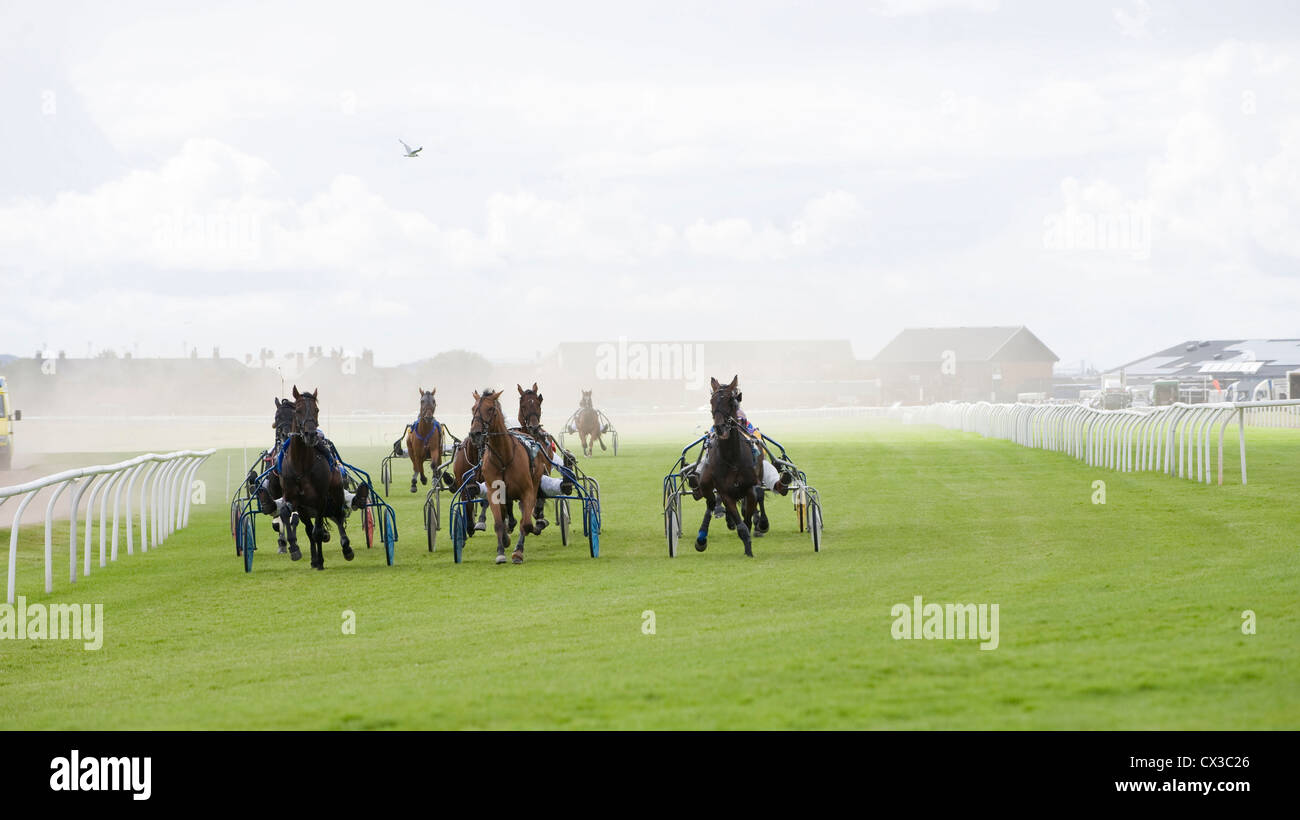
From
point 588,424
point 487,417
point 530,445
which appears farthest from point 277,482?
point 588,424

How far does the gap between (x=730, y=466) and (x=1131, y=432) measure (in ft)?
54.9

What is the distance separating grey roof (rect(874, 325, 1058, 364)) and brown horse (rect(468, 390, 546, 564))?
95.0m

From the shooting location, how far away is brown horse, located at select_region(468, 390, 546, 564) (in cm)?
1330

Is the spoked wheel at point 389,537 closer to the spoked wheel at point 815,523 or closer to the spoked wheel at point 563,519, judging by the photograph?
the spoked wheel at point 563,519

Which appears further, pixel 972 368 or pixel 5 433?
pixel 972 368

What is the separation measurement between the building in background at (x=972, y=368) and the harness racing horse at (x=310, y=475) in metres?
90.0

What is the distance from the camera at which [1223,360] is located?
293 feet

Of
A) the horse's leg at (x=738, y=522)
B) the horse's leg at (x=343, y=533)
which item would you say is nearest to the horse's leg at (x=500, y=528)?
the horse's leg at (x=343, y=533)

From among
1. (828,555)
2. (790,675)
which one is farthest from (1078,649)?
(828,555)

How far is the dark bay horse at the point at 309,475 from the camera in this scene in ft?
41.7

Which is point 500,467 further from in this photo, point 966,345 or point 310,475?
point 966,345

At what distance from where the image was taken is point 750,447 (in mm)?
13148

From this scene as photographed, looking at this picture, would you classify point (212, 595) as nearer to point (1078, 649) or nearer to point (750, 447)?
point (750, 447)
